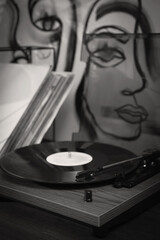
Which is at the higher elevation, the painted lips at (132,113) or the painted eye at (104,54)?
the painted eye at (104,54)

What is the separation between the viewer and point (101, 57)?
1344mm

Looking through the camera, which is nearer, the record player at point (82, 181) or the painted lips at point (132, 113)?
the record player at point (82, 181)

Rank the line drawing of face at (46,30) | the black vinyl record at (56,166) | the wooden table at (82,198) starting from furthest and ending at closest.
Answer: the line drawing of face at (46,30)
the black vinyl record at (56,166)
the wooden table at (82,198)

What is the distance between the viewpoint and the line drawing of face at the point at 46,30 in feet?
4.60

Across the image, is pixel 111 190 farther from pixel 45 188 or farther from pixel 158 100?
pixel 158 100

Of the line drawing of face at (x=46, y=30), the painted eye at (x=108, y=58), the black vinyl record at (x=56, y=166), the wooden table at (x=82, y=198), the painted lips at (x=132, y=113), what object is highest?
the line drawing of face at (x=46, y=30)

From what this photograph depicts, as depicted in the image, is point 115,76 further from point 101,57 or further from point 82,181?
point 82,181

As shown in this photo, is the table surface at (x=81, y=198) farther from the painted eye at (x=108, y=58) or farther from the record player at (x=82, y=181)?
the painted eye at (x=108, y=58)

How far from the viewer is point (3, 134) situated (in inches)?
47.9

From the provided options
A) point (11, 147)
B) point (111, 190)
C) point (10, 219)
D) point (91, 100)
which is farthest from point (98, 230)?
point (91, 100)

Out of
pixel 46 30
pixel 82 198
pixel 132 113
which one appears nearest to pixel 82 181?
pixel 82 198

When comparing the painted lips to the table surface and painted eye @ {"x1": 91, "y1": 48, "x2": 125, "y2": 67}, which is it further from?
the table surface

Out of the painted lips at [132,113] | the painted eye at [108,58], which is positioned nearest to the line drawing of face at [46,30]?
the painted eye at [108,58]

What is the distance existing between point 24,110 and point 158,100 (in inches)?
18.2
